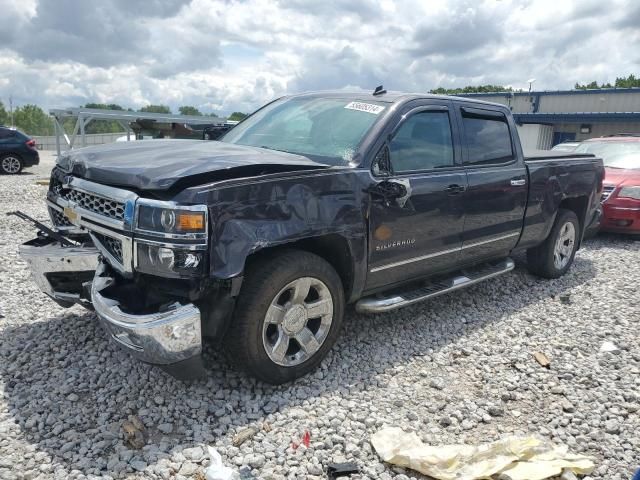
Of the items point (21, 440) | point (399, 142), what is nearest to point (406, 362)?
point (399, 142)

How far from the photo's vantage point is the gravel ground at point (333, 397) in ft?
8.80

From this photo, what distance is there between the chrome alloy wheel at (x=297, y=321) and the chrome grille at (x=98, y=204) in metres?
1.01

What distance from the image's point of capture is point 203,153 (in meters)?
3.27

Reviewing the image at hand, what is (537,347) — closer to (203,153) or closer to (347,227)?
(347,227)

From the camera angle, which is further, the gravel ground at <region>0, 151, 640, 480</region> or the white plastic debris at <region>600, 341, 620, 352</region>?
the white plastic debris at <region>600, 341, 620, 352</region>

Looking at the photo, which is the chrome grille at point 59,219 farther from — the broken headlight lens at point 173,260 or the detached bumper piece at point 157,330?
the broken headlight lens at point 173,260

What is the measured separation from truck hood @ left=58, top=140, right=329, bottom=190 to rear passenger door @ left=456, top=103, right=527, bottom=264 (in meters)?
1.62

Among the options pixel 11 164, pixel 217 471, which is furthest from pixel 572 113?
pixel 217 471

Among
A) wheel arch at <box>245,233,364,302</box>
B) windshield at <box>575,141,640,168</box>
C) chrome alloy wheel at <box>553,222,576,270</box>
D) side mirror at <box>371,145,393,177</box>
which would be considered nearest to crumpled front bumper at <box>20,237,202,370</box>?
wheel arch at <box>245,233,364,302</box>

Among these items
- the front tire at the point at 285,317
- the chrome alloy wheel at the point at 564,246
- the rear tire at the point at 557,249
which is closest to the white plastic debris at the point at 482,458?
the front tire at the point at 285,317

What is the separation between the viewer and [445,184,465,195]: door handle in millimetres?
4060

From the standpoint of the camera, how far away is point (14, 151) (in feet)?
49.5

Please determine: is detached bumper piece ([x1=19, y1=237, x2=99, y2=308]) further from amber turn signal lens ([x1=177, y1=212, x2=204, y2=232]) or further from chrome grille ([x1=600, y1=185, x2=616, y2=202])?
chrome grille ([x1=600, y1=185, x2=616, y2=202])

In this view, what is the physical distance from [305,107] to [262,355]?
216 cm
